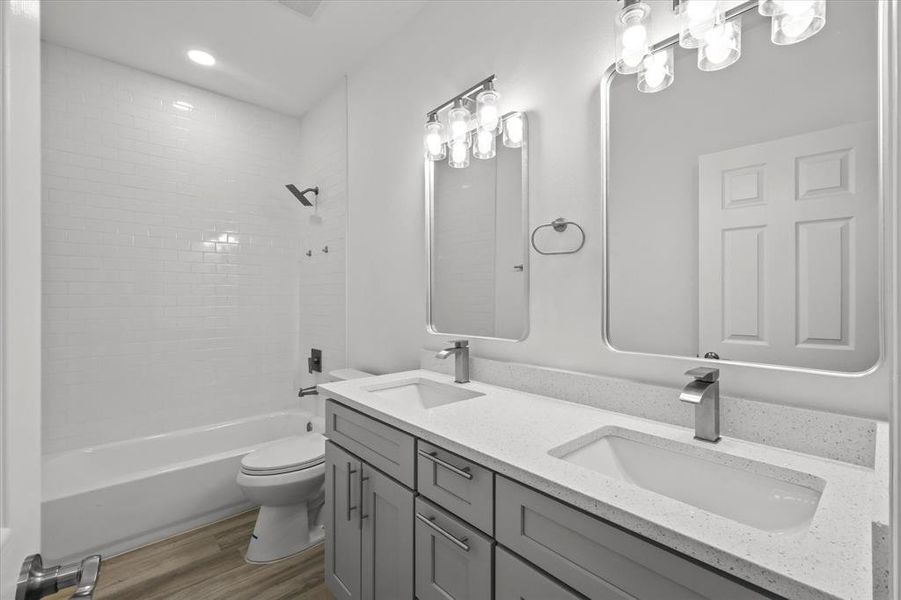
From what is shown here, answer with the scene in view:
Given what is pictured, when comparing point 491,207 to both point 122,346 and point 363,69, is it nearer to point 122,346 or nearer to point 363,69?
point 363,69

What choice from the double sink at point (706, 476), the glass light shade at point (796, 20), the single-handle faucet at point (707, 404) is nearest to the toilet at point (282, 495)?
the double sink at point (706, 476)

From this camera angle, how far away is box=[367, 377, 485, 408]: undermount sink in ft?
5.39

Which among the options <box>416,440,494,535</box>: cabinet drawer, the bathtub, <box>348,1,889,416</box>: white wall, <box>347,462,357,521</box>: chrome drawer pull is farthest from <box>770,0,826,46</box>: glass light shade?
the bathtub

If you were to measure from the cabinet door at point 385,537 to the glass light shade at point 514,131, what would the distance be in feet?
4.23

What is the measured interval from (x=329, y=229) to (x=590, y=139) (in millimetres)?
2018

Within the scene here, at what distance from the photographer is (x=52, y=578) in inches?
17.6

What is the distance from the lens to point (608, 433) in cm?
110

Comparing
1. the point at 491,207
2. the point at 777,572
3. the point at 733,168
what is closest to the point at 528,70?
the point at 491,207

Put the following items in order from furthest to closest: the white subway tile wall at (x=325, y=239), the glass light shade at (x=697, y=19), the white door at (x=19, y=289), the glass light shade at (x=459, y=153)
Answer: the white subway tile wall at (x=325, y=239) < the glass light shade at (x=459, y=153) < the glass light shade at (x=697, y=19) < the white door at (x=19, y=289)

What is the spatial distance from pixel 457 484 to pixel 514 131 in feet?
4.15

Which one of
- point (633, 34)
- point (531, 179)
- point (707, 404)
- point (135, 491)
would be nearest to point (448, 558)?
point (707, 404)

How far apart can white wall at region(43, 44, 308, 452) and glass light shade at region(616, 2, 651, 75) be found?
2.01 metres

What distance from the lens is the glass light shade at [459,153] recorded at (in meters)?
1.80

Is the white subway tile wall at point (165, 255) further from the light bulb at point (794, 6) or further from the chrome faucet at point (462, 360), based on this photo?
the light bulb at point (794, 6)
